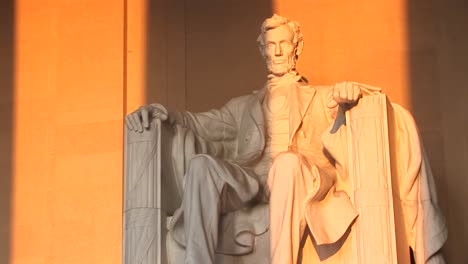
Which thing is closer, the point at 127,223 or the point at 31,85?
the point at 127,223

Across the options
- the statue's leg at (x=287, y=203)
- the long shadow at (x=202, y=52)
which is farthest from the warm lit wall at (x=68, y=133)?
the statue's leg at (x=287, y=203)

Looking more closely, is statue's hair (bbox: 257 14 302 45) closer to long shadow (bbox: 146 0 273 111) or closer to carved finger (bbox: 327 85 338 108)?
carved finger (bbox: 327 85 338 108)

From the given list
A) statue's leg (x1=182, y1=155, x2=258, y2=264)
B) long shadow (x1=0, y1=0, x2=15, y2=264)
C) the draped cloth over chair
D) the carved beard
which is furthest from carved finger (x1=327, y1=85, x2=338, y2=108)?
long shadow (x1=0, y1=0, x2=15, y2=264)

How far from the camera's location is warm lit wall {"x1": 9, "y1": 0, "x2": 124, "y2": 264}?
9273 mm

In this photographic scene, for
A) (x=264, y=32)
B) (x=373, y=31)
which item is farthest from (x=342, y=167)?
(x=373, y=31)

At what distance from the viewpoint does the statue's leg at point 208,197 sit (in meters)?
7.13

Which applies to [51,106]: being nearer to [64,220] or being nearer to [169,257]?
[64,220]

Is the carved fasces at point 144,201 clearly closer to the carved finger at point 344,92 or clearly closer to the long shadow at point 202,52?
the carved finger at point 344,92

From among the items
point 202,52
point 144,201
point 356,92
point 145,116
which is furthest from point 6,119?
point 356,92

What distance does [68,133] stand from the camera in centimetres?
948

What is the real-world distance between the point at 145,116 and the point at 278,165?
0.95 metres

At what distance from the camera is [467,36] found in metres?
8.92

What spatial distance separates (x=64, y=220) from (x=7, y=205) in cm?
45

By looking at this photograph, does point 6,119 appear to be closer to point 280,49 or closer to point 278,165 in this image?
point 280,49
